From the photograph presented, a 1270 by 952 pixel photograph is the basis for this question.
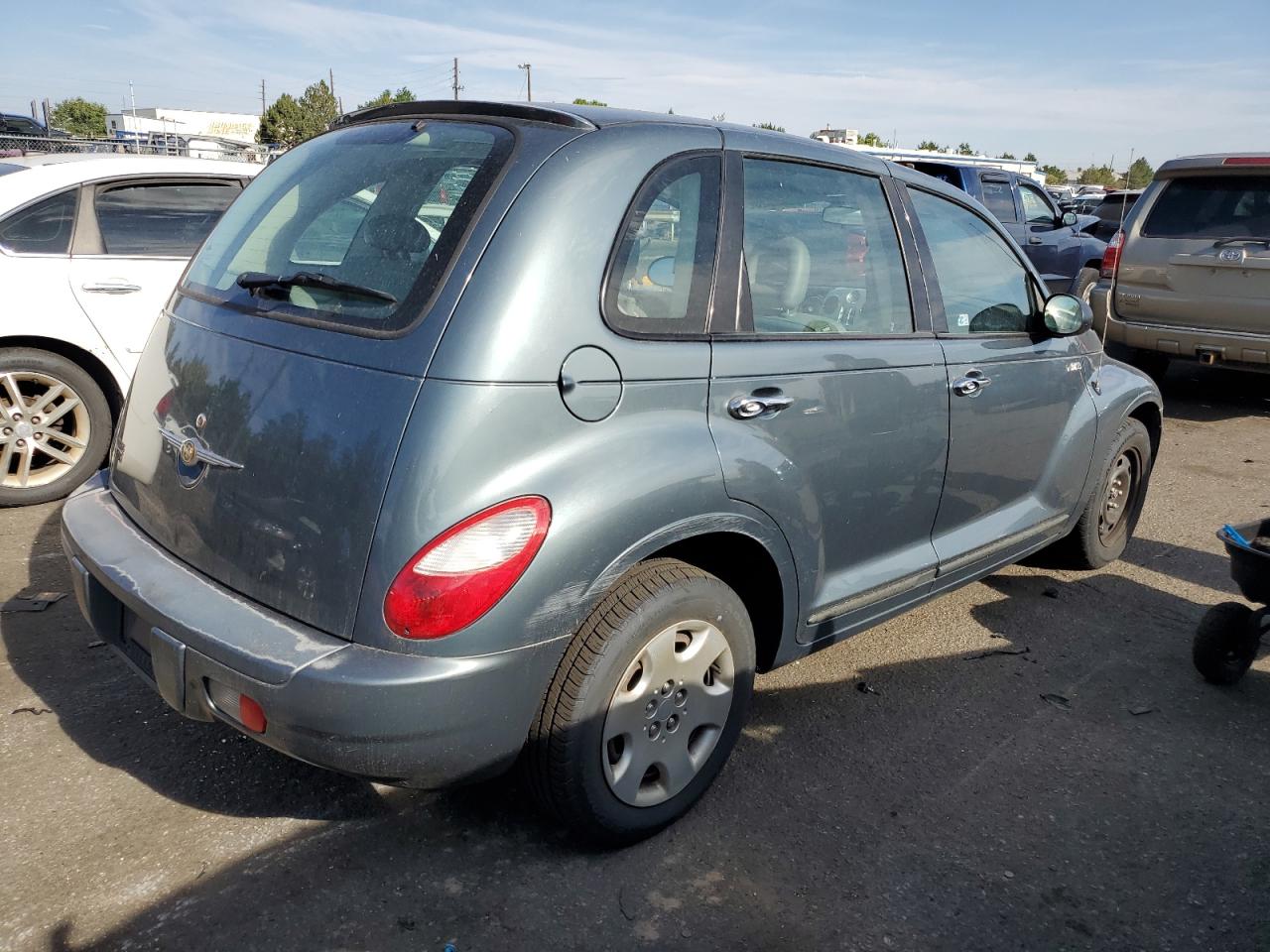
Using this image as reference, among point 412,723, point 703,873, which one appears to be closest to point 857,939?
point 703,873

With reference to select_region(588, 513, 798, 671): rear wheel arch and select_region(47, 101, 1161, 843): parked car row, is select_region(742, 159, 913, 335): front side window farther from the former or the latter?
select_region(588, 513, 798, 671): rear wheel arch

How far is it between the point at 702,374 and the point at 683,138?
2.16 ft

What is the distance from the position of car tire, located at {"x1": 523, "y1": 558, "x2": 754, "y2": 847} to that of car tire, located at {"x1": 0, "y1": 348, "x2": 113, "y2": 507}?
3.83m

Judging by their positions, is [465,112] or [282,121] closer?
[465,112]

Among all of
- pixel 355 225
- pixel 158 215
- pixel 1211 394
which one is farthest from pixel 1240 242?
pixel 158 215

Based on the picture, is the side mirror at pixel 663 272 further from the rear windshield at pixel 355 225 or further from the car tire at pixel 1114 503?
the car tire at pixel 1114 503

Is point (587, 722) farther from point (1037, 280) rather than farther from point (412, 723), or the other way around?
point (1037, 280)

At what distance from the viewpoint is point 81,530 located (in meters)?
2.90

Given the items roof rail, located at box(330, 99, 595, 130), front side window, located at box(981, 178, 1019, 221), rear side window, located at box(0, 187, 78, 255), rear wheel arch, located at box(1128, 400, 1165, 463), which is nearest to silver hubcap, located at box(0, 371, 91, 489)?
rear side window, located at box(0, 187, 78, 255)

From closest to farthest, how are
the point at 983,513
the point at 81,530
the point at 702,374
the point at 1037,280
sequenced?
the point at 702,374 < the point at 81,530 < the point at 983,513 < the point at 1037,280

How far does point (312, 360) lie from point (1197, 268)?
24.6ft

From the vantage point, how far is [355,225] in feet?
9.23

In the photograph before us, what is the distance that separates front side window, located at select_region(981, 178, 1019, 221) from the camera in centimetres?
1267

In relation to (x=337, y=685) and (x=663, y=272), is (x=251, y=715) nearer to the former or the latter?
(x=337, y=685)
